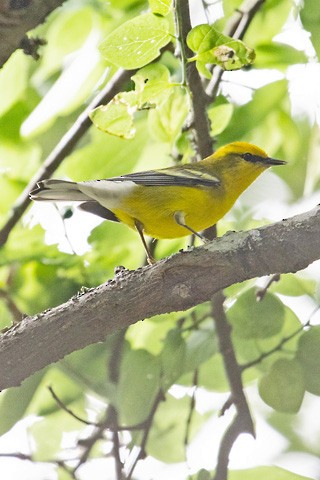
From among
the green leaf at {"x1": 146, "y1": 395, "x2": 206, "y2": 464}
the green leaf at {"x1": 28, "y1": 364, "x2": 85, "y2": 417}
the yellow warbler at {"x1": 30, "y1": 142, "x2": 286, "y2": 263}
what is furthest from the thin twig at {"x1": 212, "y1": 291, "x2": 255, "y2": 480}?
the green leaf at {"x1": 28, "y1": 364, "x2": 85, "y2": 417}

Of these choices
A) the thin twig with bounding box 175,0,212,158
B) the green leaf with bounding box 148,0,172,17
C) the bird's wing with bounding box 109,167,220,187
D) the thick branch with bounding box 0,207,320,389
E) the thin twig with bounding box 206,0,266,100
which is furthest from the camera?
the thin twig with bounding box 206,0,266,100

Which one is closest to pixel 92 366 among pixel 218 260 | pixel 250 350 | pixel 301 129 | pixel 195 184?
pixel 250 350

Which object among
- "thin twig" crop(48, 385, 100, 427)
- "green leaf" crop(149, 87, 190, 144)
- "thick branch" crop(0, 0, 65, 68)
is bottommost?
"thin twig" crop(48, 385, 100, 427)

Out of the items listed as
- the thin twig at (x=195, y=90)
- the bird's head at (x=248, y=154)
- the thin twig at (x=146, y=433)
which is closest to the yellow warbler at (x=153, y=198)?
the thin twig at (x=195, y=90)

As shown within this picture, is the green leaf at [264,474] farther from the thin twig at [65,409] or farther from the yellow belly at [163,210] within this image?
the yellow belly at [163,210]

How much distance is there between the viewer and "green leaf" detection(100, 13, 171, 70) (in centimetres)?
204

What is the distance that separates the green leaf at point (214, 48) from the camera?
2057 mm

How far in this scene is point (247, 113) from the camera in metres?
2.91

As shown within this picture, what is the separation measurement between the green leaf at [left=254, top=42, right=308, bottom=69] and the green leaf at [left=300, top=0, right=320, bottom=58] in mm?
184

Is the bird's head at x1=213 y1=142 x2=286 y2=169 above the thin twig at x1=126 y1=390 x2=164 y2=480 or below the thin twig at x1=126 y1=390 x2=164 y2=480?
above

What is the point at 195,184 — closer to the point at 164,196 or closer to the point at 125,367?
the point at 164,196

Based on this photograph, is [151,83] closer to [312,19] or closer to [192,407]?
[312,19]

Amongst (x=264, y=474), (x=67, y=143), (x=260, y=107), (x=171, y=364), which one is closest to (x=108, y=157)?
(x=67, y=143)

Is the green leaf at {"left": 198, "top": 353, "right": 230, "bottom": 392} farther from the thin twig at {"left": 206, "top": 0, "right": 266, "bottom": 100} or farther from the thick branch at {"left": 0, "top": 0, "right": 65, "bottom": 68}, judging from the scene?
the thick branch at {"left": 0, "top": 0, "right": 65, "bottom": 68}
